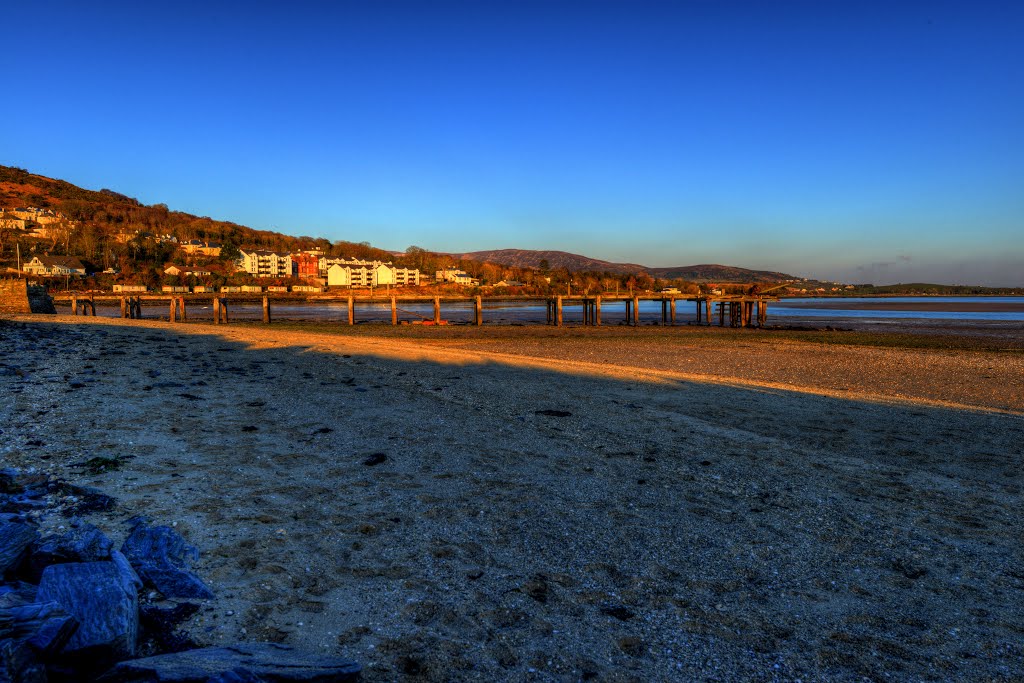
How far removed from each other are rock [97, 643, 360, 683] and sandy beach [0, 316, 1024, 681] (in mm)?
283

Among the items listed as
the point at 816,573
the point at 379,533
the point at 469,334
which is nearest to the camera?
the point at 816,573

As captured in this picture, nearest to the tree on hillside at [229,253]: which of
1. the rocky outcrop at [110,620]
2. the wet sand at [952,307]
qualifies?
the wet sand at [952,307]

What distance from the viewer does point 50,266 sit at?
9381 cm

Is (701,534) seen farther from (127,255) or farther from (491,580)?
(127,255)

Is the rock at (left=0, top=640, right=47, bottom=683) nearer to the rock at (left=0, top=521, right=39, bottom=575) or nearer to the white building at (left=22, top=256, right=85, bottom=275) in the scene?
the rock at (left=0, top=521, right=39, bottom=575)

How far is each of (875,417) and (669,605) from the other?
837 centimetres

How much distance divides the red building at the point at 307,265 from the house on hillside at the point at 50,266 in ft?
206

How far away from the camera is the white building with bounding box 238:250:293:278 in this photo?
146m


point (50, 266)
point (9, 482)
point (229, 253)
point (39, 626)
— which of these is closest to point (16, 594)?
point (39, 626)

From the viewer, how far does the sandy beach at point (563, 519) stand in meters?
2.98

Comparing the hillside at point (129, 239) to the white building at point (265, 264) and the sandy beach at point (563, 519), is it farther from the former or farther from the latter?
the sandy beach at point (563, 519)

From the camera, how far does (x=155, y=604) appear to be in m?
2.95

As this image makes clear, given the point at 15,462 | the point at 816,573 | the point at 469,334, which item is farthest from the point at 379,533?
the point at 469,334

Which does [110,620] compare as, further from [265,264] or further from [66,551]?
[265,264]
